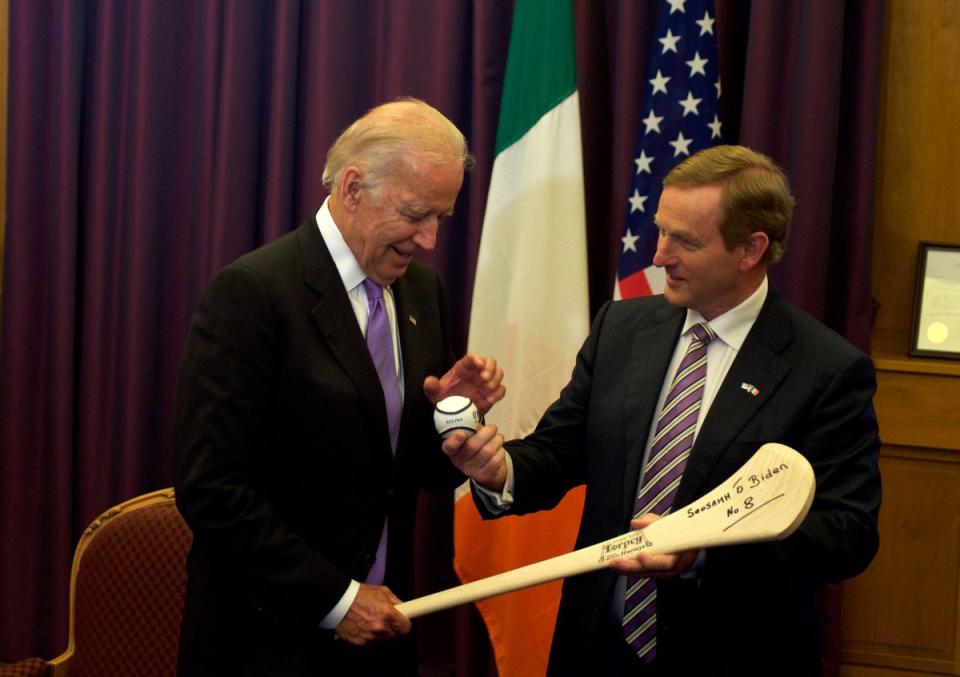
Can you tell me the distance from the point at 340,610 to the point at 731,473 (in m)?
0.78

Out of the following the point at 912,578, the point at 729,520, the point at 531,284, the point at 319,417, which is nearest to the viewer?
the point at 729,520

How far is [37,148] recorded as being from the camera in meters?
3.90

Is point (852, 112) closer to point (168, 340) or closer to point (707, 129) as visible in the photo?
point (707, 129)

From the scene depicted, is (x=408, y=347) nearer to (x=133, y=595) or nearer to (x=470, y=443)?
(x=470, y=443)

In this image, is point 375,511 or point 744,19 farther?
point 744,19

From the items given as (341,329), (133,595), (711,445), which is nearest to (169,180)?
(133,595)

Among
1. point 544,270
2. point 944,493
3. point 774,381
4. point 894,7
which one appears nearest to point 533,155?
point 544,270

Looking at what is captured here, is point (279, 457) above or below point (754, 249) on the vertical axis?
below

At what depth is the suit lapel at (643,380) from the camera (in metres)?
2.11

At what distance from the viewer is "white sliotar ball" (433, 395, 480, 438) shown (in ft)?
6.58

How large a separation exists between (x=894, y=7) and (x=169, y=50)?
250cm

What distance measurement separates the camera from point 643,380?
2182mm

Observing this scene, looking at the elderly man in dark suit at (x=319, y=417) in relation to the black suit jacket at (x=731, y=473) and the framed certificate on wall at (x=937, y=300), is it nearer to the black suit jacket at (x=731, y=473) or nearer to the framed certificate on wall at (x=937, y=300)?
the black suit jacket at (x=731, y=473)

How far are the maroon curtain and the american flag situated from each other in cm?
19
